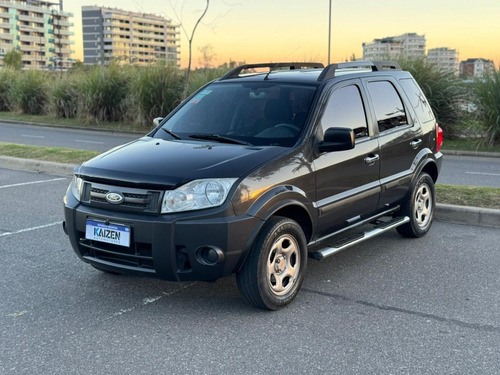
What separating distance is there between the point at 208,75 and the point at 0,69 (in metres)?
15.1

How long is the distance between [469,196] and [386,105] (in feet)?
8.43

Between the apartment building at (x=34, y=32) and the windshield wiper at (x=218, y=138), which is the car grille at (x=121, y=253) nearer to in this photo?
the windshield wiper at (x=218, y=138)

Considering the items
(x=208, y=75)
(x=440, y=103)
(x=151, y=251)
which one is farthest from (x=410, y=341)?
(x=208, y=75)

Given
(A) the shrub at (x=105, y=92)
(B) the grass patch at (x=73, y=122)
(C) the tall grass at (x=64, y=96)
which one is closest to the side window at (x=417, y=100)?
(B) the grass patch at (x=73, y=122)

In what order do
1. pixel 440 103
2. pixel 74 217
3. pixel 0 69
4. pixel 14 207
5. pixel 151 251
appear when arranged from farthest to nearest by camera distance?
pixel 0 69, pixel 440 103, pixel 14 207, pixel 74 217, pixel 151 251

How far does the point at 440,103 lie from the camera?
1730 centimetres

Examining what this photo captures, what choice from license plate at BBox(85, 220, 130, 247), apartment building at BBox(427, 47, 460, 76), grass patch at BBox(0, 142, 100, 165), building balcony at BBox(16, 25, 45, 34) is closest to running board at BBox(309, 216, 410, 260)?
license plate at BBox(85, 220, 130, 247)

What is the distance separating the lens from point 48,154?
38.9 feet

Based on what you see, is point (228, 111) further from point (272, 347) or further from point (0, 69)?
point (0, 69)

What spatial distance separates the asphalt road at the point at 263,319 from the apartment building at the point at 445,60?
41.6 ft

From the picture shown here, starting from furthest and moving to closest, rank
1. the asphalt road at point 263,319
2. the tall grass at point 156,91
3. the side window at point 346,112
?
the tall grass at point 156,91 < the side window at point 346,112 < the asphalt road at point 263,319

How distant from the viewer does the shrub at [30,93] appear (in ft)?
90.2

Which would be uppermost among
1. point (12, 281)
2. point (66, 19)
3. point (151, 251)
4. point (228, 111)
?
point (66, 19)

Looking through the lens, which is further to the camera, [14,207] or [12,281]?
[14,207]
